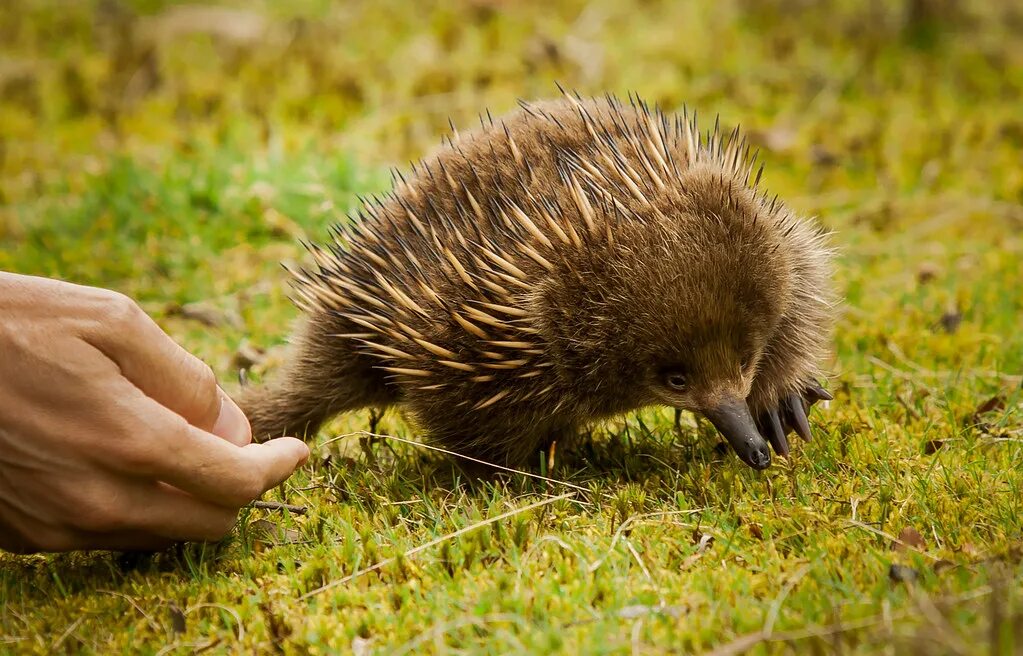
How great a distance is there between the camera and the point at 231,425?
2.62 meters

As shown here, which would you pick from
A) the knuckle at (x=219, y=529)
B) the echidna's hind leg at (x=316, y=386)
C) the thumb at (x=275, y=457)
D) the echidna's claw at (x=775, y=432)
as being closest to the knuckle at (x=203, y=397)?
the thumb at (x=275, y=457)

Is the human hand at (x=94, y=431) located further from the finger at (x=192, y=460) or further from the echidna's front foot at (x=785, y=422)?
the echidna's front foot at (x=785, y=422)

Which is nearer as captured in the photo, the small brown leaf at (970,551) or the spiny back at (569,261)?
the small brown leaf at (970,551)

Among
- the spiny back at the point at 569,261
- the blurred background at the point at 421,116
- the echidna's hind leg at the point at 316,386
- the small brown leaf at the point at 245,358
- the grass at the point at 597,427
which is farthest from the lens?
the blurred background at the point at 421,116

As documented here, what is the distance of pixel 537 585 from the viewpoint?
2.42 meters

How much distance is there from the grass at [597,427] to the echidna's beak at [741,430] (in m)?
0.14

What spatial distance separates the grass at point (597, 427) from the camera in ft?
7.75

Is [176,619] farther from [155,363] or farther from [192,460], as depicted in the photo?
[155,363]

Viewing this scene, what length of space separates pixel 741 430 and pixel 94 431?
156 centimetres

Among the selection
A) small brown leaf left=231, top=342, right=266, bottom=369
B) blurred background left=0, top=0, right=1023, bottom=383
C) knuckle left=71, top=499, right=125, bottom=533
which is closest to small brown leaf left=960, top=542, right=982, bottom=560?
blurred background left=0, top=0, right=1023, bottom=383

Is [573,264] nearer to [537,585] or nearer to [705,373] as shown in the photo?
[705,373]

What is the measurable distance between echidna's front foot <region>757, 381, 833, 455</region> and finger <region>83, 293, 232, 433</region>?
1.58 metres

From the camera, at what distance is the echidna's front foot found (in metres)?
3.11

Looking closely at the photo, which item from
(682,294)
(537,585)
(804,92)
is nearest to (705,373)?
(682,294)
